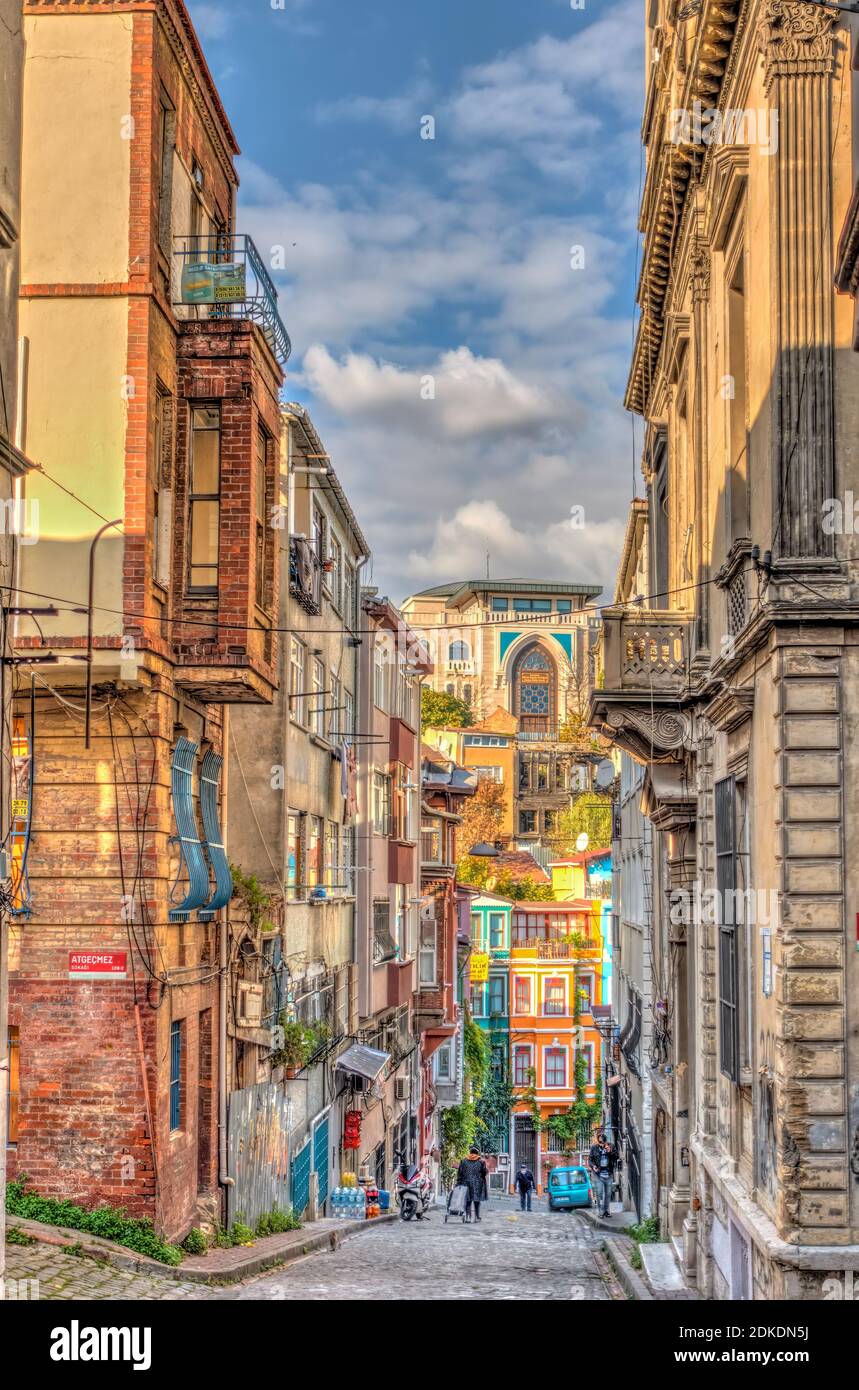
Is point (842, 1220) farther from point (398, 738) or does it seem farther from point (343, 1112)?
point (398, 738)

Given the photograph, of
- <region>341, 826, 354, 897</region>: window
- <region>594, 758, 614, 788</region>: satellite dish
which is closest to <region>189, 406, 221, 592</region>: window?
<region>341, 826, 354, 897</region>: window

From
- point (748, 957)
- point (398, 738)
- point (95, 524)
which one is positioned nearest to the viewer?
point (748, 957)

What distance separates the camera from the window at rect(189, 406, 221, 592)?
1880 cm

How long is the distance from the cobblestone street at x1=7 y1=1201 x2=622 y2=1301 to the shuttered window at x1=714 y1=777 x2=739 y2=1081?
9.85 ft

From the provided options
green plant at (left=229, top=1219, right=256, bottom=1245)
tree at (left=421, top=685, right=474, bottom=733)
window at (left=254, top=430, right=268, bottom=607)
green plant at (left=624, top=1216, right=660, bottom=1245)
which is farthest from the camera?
tree at (left=421, top=685, right=474, bottom=733)

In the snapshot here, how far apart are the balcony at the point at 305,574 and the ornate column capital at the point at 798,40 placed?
14.0m

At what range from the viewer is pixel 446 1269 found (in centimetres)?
1992

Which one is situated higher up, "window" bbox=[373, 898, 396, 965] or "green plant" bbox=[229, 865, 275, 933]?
"green plant" bbox=[229, 865, 275, 933]

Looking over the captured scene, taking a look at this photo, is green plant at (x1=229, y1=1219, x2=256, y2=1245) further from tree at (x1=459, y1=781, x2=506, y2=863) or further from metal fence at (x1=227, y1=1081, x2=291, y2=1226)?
tree at (x1=459, y1=781, x2=506, y2=863)

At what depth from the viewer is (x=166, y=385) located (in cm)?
1823

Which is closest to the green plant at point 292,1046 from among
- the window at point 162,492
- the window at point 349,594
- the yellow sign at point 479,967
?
the window at point 162,492
